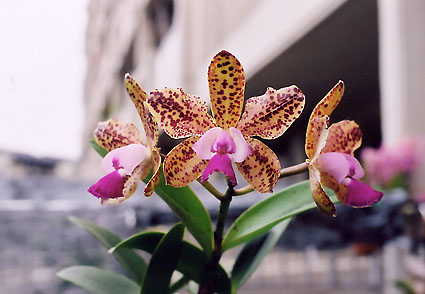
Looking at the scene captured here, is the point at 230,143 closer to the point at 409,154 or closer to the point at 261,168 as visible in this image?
the point at 261,168

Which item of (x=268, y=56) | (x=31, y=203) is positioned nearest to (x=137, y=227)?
(x=31, y=203)

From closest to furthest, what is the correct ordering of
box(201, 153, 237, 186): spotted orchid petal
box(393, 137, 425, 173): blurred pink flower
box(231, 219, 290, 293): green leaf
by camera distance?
box(201, 153, 237, 186): spotted orchid petal
box(231, 219, 290, 293): green leaf
box(393, 137, 425, 173): blurred pink flower

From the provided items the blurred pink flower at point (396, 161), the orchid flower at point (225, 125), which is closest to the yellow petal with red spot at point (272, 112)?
the orchid flower at point (225, 125)

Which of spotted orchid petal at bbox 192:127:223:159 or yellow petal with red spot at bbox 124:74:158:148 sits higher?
yellow petal with red spot at bbox 124:74:158:148

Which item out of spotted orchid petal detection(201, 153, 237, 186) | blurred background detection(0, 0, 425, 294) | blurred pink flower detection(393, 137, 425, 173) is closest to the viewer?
spotted orchid petal detection(201, 153, 237, 186)

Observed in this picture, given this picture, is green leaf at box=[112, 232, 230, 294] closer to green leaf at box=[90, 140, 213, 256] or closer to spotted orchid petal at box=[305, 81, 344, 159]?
green leaf at box=[90, 140, 213, 256]

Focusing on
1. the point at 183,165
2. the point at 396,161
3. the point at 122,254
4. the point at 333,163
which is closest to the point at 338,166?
the point at 333,163

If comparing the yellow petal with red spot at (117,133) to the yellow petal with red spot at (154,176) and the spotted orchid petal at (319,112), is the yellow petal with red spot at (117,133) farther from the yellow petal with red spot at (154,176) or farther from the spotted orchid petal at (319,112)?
the spotted orchid petal at (319,112)

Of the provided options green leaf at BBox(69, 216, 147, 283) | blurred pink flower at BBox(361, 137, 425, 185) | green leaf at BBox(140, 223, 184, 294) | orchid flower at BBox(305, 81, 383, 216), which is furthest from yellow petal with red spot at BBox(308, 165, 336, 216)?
blurred pink flower at BBox(361, 137, 425, 185)

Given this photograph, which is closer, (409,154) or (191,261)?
(191,261)
